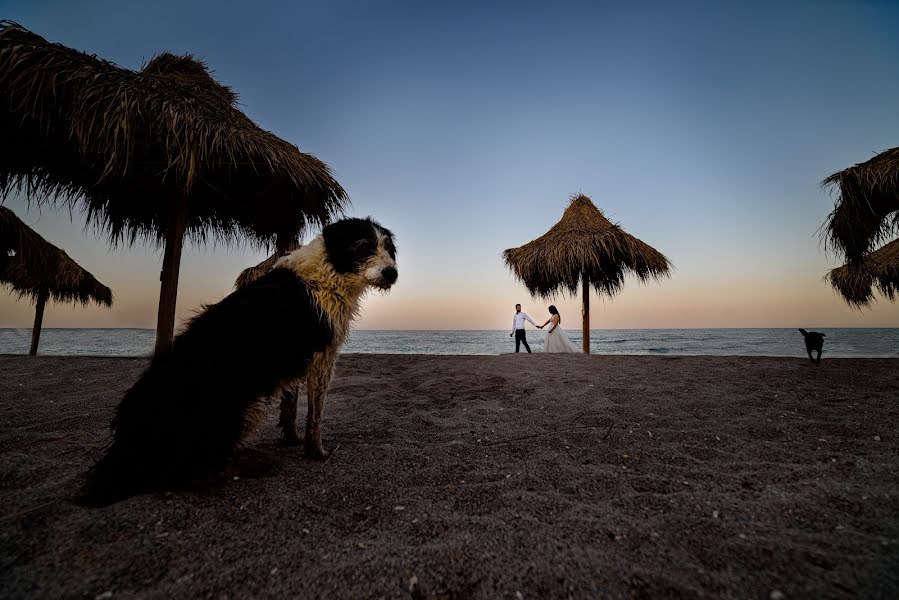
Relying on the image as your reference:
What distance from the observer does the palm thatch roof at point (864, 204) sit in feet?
15.4

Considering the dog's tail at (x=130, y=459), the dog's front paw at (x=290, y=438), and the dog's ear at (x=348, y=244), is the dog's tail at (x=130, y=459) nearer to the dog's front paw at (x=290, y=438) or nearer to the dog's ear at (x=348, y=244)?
the dog's front paw at (x=290, y=438)

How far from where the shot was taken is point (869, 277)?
1165 cm

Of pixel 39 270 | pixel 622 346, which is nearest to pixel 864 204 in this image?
pixel 39 270

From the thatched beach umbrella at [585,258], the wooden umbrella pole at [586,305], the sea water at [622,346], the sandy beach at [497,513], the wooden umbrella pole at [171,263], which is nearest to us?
the sandy beach at [497,513]

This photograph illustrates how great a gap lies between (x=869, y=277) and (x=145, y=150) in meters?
19.7

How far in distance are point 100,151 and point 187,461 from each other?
150 inches

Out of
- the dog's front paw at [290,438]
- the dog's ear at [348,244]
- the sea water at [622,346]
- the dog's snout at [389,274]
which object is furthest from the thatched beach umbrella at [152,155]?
the sea water at [622,346]

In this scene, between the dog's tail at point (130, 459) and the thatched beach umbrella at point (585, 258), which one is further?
the thatched beach umbrella at point (585, 258)

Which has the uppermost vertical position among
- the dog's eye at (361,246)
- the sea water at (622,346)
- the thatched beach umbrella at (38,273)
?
the thatched beach umbrella at (38,273)

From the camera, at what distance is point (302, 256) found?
2477mm

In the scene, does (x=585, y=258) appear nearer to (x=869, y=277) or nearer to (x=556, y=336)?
(x=556, y=336)

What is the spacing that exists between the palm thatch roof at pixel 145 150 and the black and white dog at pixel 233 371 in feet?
8.92

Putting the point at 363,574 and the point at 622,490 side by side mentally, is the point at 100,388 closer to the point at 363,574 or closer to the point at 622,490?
the point at 363,574

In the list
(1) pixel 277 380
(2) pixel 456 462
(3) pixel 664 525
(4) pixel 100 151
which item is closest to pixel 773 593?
(3) pixel 664 525
